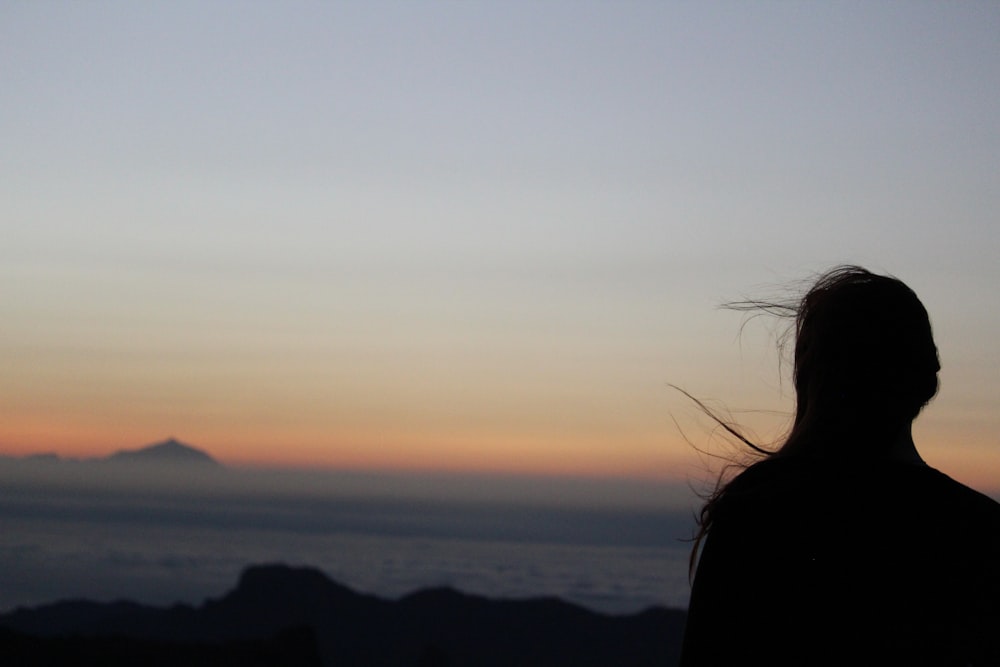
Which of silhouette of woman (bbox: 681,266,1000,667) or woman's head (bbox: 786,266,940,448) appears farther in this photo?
woman's head (bbox: 786,266,940,448)

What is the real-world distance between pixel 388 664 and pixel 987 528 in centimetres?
7888

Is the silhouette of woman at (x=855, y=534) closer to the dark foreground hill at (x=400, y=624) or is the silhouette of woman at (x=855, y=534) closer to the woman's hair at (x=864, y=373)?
the woman's hair at (x=864, y=373)

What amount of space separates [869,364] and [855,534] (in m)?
0.51

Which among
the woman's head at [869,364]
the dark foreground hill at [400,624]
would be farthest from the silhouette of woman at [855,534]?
the dark foreground hill at [400,624]

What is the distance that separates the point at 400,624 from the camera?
264ft

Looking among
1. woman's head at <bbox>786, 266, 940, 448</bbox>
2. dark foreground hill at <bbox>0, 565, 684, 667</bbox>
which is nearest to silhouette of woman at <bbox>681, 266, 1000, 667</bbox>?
woman's head at <bbox>786, 266, 940, 448</bbox>

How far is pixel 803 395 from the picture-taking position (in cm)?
274

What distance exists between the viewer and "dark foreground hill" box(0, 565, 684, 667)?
71.8 m

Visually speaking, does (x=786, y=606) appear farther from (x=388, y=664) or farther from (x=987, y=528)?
(x=388, y=664)

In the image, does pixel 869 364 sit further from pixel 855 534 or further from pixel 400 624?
pixel 400 624

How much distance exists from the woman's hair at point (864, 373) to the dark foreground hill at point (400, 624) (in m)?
65.0

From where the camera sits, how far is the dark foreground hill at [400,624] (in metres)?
71.8

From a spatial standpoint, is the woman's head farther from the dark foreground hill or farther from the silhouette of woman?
the dark foreground hill

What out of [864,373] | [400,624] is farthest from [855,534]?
[400,624]
